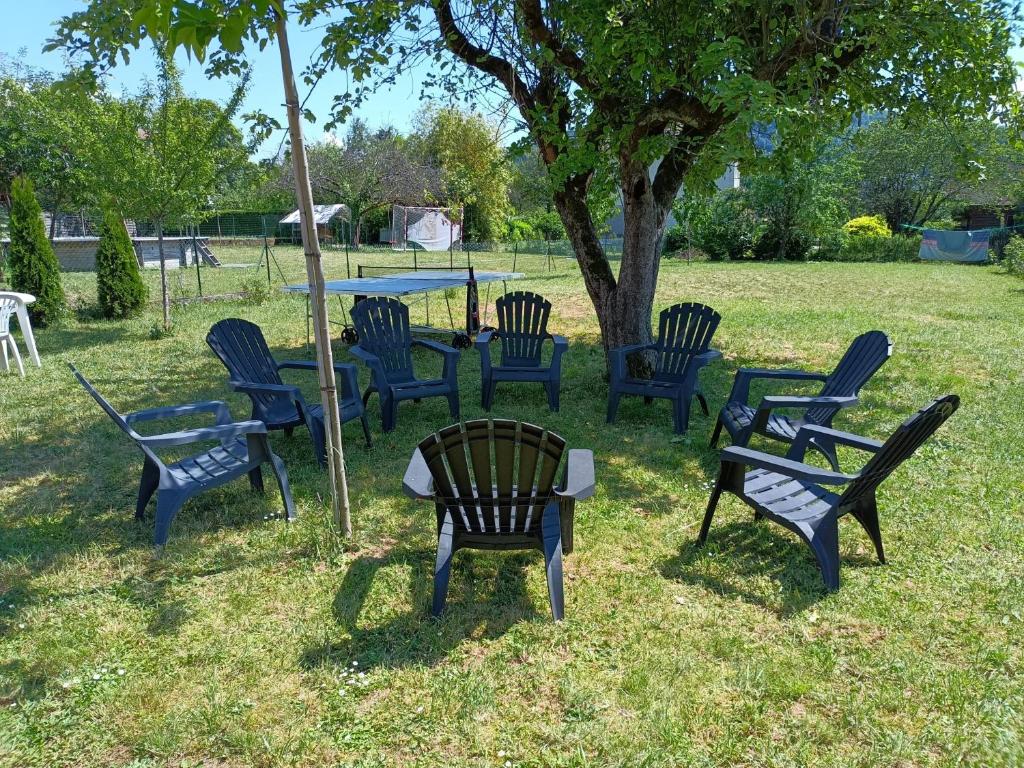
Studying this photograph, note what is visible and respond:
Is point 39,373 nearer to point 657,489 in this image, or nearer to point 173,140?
point 173,140

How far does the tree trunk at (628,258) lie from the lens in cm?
646

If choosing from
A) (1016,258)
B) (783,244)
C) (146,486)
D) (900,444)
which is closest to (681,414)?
(900,444)

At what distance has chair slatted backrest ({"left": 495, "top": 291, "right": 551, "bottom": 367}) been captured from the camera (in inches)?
258

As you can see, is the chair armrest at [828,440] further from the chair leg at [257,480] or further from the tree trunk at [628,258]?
the chair leg at [257,480]

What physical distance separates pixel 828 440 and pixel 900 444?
505 millimetres

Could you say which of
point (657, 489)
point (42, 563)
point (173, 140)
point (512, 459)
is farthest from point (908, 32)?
point (173, 140)

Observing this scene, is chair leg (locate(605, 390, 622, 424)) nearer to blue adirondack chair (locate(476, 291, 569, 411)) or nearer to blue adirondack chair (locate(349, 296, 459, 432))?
blue adirondack chair (locate(476, 291, 569, 411))

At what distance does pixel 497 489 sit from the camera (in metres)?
3.05

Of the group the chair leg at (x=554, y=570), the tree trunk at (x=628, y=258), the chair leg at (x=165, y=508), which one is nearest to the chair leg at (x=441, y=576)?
the chair leg at (x=554, y=570)

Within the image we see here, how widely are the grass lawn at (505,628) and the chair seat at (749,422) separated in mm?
366

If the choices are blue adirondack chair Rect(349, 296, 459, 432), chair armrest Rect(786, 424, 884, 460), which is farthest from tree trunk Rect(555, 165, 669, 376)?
chair armrest Rect(786, 424, 884, 460)

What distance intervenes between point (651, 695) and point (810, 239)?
24.1 m

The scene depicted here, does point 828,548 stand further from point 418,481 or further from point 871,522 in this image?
point 418,481

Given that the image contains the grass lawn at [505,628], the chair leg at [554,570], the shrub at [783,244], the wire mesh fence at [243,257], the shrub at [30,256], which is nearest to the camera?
the grass lawn at [505,628]
